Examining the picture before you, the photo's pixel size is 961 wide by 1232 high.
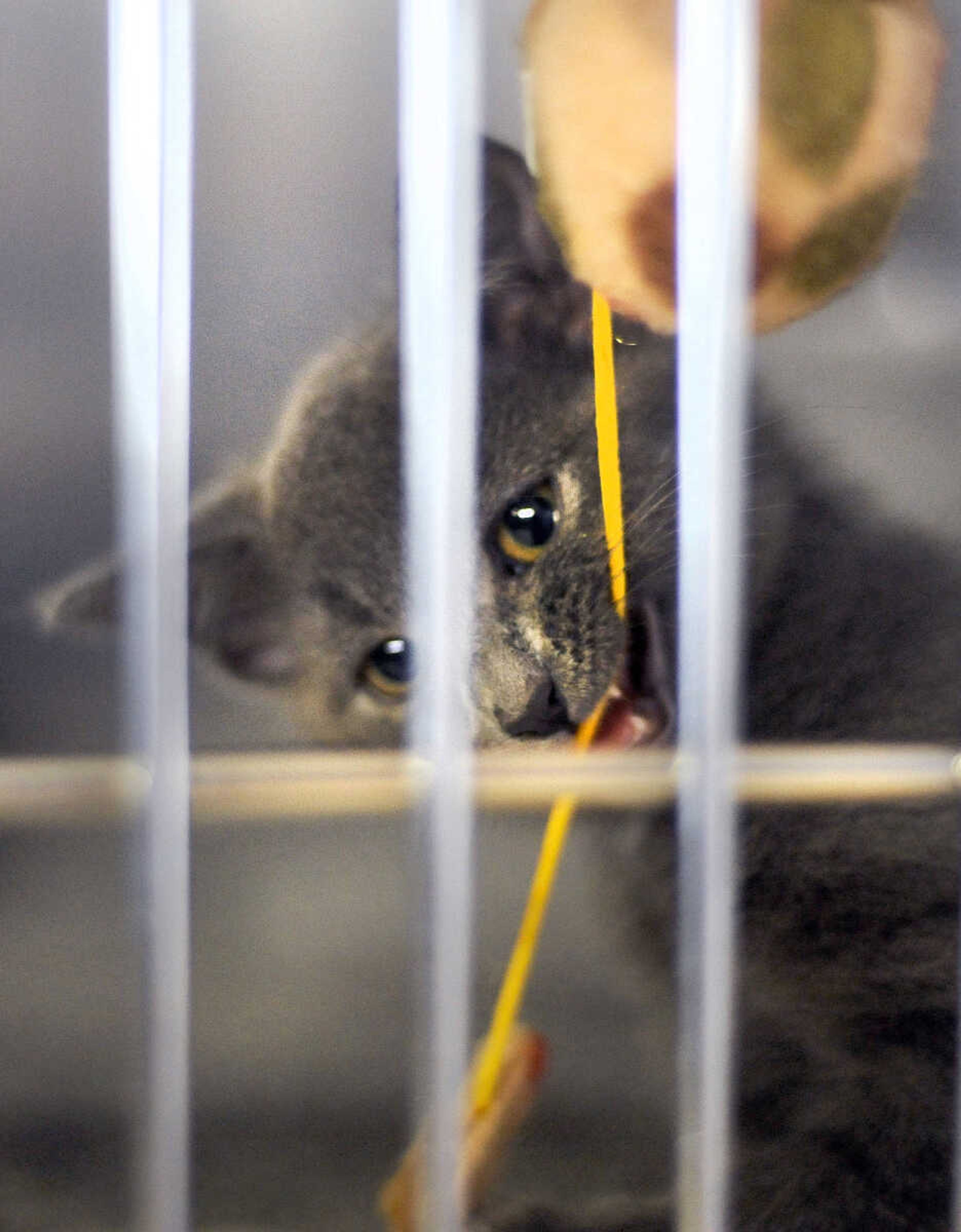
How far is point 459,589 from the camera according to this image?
0.54 metres

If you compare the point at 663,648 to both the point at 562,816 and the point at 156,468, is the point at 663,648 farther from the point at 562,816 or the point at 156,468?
the point at 156,468

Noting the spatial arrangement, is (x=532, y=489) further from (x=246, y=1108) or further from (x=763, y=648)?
(x=246, y=1108)

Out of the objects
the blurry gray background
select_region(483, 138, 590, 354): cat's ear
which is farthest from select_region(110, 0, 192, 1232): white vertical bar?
select_region(483, 138, 590, 354): cat's ear

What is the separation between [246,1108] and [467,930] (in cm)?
13

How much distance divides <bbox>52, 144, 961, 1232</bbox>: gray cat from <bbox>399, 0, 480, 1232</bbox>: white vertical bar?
1.1 inches

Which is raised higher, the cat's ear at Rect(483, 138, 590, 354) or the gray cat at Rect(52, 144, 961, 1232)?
the cat's ear at Rect(483, 138, 590, 354)

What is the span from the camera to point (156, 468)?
478 mm

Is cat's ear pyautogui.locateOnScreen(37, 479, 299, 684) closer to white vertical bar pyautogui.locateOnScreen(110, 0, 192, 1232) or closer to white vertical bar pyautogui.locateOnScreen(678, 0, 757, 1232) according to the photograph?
white vertical bar pyautogui.locateOnScreen(110, 0, 192, 1232)

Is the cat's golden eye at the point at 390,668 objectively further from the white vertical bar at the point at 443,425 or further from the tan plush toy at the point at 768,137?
the tan plush toy at the point at 768,137

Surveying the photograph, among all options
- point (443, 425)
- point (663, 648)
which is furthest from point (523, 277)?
point (663, 648)

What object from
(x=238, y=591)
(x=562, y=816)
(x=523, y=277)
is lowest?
(x=562, y=816)

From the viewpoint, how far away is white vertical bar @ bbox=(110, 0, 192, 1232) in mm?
472

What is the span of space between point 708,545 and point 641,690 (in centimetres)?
9

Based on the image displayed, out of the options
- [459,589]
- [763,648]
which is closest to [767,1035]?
[763,648]
